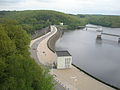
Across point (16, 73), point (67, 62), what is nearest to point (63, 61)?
point (67, 62)

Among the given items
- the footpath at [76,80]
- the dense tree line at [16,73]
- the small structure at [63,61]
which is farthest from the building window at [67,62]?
the dense tree line at [16,73]

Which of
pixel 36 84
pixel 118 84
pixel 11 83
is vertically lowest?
pixel 118 84

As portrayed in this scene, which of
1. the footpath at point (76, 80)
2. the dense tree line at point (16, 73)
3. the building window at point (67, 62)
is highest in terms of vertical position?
the dense tree line at point (16, 73)

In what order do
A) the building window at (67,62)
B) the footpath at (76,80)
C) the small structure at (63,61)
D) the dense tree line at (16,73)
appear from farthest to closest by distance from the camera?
the building window at (67,62), the small structure at (63,61), the footpath at (76,80), the dense tree line at (16,73)

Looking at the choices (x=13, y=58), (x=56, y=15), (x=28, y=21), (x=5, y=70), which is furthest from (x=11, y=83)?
(x=56, y=15)

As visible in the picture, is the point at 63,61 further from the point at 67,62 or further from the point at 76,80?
the point at 76,80

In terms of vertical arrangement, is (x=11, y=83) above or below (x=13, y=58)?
below

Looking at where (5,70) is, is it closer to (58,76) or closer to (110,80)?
(58,76)

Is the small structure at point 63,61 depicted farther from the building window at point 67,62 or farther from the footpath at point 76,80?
Result: the footpath at point 76,80

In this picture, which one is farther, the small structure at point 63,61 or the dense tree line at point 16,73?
the small structure at point 63,61

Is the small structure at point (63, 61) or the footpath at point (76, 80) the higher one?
the small structure at point (63, 61)

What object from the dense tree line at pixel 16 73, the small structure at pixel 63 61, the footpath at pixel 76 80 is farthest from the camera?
the small structure at pixel 63 61
